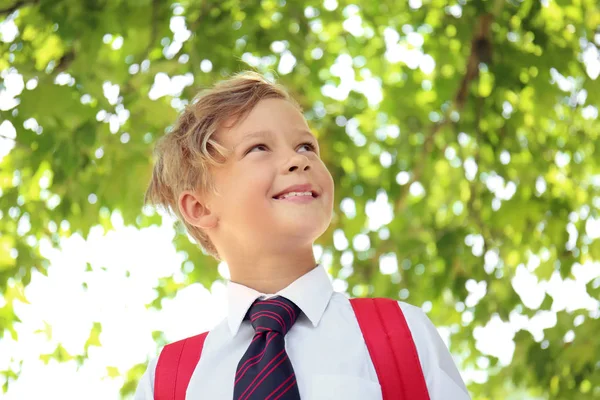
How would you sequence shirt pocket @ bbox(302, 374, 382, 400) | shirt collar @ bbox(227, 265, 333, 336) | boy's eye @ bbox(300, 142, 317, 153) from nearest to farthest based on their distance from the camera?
shirt pocket @ bbox(302, 374, 382, 400)
shirt collar @ bbox(227, 265, 333, 336)
boy's eye @ bbox(300, 142, 317, 153)

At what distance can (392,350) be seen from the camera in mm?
1081

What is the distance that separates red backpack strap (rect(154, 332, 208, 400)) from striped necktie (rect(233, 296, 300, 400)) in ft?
0.36

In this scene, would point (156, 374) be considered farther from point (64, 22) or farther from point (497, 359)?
point (497, 359)

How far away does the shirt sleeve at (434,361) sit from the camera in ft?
3.44

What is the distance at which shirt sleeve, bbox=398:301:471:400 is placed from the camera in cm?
105

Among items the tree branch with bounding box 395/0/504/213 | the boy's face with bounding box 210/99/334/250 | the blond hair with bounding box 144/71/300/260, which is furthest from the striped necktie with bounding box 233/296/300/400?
the tree branch with bounding box 395/0/504/213

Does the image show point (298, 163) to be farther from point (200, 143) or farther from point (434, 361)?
point (434, 361)

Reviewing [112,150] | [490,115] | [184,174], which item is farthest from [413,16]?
[184,174]

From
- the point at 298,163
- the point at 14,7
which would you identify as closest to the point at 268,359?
the point at 298,163

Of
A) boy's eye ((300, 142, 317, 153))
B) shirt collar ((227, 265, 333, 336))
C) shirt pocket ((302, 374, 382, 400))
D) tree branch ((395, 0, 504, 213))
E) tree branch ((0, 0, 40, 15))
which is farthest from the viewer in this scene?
tree branch ((395, 0, 504, 213))

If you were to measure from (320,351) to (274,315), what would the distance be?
0.08 metres

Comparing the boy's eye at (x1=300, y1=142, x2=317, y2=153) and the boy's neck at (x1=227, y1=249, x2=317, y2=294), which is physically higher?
the boy's eye at (x1=300, y1=142, x2=317, y2=153)

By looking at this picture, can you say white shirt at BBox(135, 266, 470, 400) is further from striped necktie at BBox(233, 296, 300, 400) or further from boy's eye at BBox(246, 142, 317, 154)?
boy's eye at BBox(246, 142, 317, 154)

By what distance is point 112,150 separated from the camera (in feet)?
8.35
